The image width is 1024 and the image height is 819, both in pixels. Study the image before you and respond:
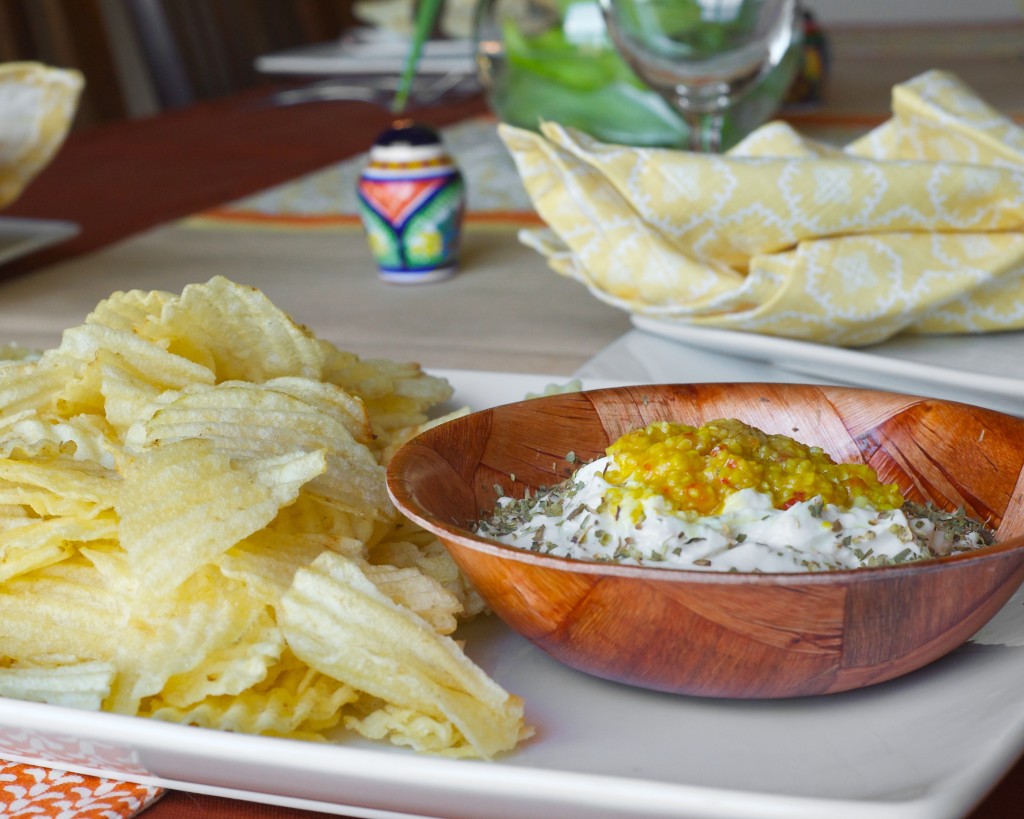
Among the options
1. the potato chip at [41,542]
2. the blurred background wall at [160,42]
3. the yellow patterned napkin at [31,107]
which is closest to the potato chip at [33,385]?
the potato chip at [41,542]

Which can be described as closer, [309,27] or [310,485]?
[310,485]

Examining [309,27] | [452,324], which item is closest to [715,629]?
[452,324]

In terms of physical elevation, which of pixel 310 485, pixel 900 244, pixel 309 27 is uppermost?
pixel 310 485

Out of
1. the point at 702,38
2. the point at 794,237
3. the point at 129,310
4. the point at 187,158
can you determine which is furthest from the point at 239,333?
the point at 187,158

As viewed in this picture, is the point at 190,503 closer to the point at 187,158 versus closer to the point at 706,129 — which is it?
the point at 706,129

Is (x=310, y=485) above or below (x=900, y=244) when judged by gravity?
above

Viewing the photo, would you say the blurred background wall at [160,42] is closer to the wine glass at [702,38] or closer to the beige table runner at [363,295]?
the beige table runner at [363,295]

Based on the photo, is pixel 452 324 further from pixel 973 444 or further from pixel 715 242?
pixel 973 444
